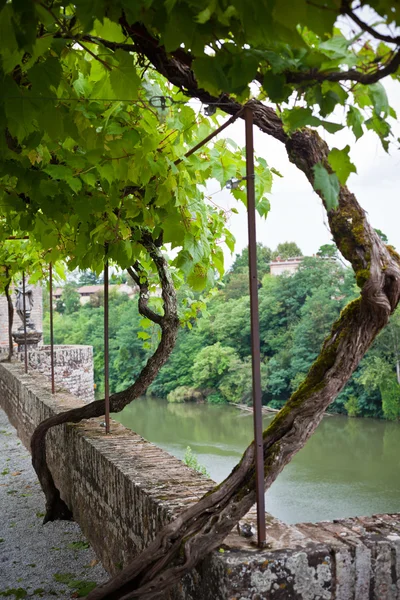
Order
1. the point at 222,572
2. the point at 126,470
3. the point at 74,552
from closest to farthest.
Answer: the point at 222,572 < the point at 126,470 < the point at 74,552

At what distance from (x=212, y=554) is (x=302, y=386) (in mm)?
623

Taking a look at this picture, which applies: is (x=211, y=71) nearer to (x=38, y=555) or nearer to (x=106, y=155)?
(x=106, y=155)

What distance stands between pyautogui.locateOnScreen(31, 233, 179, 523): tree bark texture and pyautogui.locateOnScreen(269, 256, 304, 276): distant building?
137 ft

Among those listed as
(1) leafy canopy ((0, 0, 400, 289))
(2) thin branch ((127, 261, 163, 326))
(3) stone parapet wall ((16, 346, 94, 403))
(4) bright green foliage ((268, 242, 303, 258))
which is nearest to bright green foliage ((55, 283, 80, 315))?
(4) bright green foliage ((268, 242, 303, 258))

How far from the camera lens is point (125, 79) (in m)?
2.11

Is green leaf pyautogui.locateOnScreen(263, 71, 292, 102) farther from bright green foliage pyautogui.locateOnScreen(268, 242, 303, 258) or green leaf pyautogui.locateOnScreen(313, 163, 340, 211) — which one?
bright green foliage pyautogui.locateOnScreen(268, 242, 303, 258)

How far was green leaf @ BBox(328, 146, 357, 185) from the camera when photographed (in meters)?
1.60

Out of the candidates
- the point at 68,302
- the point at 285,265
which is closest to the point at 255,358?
the point at 285,265

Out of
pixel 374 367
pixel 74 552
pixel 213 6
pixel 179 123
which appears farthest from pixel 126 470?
pixel 374 367

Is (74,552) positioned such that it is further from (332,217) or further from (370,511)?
(370,511)

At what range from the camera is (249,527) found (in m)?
2.28

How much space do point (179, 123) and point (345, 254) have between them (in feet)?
3.31

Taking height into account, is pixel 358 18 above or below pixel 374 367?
above

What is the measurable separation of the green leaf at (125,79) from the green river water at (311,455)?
1766 cm
